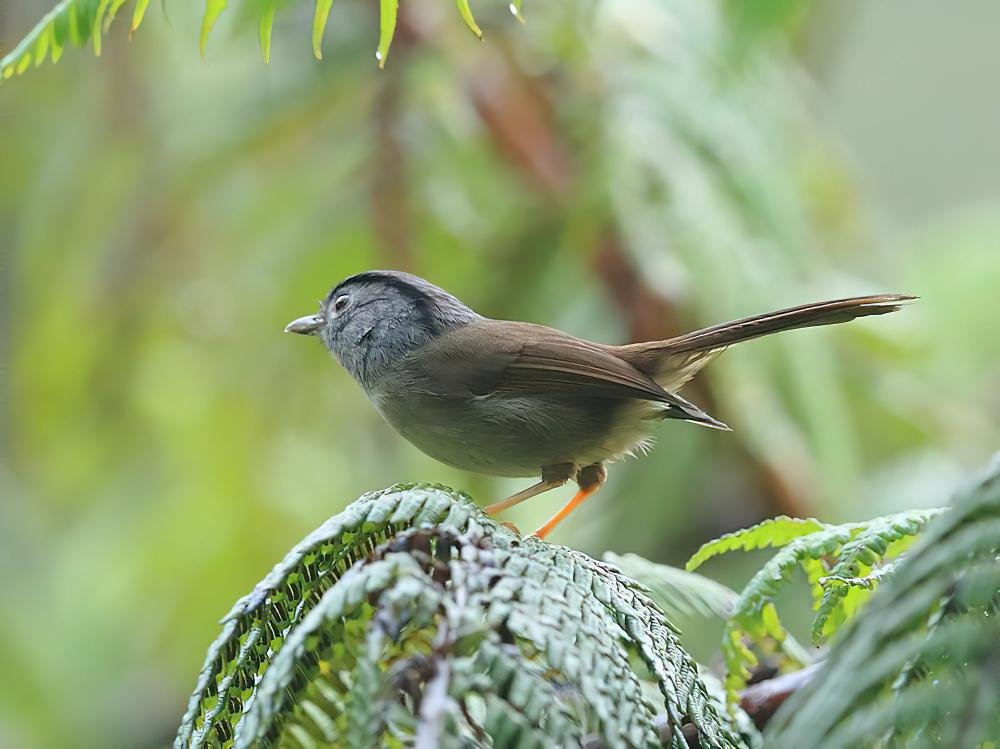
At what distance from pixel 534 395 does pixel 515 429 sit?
10 cm

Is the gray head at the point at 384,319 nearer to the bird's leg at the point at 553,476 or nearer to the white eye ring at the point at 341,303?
the white eye ring at the point at 341,303

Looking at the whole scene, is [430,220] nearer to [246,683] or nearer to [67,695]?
[67,695]

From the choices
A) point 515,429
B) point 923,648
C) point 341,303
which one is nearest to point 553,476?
point 515,429

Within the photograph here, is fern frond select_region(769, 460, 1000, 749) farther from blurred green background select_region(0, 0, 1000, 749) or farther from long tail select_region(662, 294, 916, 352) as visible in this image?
blurred green background select_region(0, 0, 1000, 749)

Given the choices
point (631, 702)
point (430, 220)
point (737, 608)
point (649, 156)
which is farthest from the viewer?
point (430, 220)

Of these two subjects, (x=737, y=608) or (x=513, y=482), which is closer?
(x=737, y=608)

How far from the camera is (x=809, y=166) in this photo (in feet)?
15.5

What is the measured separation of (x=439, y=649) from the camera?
1.01 metres

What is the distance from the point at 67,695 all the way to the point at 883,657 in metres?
4.24

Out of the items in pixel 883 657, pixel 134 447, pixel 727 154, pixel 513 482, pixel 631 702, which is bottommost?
pixel 883 657

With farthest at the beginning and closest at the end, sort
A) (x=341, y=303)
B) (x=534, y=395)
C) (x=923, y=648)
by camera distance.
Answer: (x=341, y=303), (x=534, y=395), (x=923, y=648)

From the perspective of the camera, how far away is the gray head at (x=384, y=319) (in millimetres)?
2855

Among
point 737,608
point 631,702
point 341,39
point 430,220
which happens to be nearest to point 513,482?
point 430,220

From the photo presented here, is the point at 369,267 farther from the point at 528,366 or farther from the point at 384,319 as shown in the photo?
the point at 528,366
